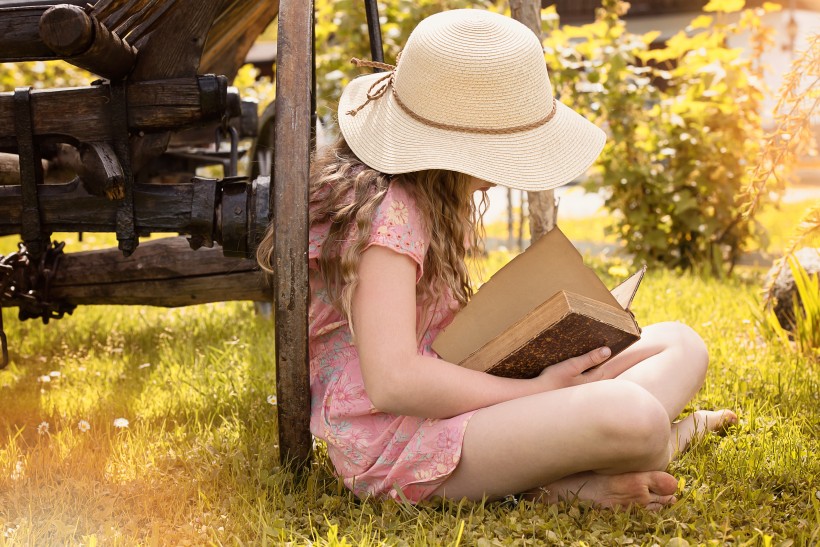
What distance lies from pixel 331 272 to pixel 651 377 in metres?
0.78

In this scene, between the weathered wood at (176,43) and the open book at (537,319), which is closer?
the open book at (537,319)

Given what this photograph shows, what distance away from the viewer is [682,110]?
15.2ft

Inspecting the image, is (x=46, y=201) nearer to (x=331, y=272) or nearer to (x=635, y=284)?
(x=331, y=272)

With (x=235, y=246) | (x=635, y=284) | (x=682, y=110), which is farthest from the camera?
(x=682, y=110)

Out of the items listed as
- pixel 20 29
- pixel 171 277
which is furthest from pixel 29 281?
pixel 20 29

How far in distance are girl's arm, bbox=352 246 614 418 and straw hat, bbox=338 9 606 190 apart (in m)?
0.20

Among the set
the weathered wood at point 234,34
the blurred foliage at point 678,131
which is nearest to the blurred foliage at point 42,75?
the weathered wood at point 234,34

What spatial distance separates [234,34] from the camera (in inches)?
129

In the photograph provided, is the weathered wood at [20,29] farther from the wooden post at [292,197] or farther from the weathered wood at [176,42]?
the wooden post at [292,197]

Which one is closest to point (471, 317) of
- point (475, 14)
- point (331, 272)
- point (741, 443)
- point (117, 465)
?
point (331, 272)

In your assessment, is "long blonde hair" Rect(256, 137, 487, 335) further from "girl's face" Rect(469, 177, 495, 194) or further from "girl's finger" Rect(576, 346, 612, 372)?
"girl's finger" Rect(576, 346, 612, 372)

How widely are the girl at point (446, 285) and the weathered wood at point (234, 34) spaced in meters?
1.23

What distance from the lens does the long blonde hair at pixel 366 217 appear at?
172 cm

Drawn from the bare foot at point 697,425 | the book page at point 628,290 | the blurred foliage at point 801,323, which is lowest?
the blurred foliage at point 801,323
